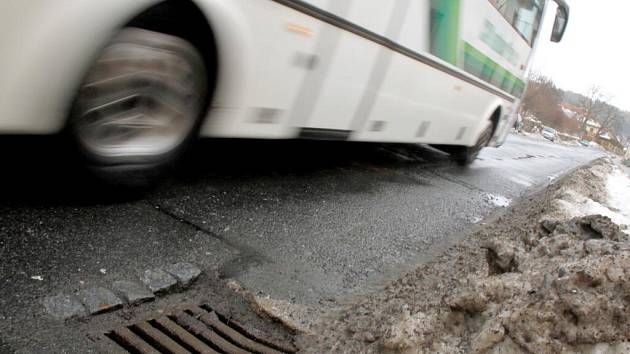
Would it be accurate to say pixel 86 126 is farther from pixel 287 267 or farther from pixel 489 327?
pixel 489 327

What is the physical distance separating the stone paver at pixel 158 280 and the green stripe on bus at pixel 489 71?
16.1ft

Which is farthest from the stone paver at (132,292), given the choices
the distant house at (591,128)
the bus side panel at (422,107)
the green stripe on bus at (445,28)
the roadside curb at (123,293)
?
the distant house at (591,128)

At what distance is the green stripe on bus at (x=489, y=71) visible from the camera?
6.63m

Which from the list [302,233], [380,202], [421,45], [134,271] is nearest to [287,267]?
[302,233]

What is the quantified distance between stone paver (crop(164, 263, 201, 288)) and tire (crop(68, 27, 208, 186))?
744mm

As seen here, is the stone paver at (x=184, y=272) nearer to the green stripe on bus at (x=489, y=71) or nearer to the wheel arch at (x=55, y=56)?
the wheel arch at (x=55, y=56)

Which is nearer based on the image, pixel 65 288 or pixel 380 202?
pixel 65 288

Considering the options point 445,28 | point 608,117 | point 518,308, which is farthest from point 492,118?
point 608,117

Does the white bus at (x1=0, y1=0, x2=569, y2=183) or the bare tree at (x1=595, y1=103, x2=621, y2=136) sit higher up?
the bare tree at (x1=595, y1=103, x2=621, y2=136)

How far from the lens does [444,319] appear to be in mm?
2289

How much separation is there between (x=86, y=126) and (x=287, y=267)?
1347 millimetres

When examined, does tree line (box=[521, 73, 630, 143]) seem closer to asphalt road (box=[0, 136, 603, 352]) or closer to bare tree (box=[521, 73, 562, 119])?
bare tree (box=[521, 73, 562, 119])

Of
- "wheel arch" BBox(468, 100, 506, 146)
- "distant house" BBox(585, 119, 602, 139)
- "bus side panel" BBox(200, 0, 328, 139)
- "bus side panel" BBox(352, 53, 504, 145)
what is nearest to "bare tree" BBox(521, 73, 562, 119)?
"distant house" BBox(585, 119, 602, 139)

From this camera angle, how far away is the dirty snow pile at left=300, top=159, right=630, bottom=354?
6.52 feet
